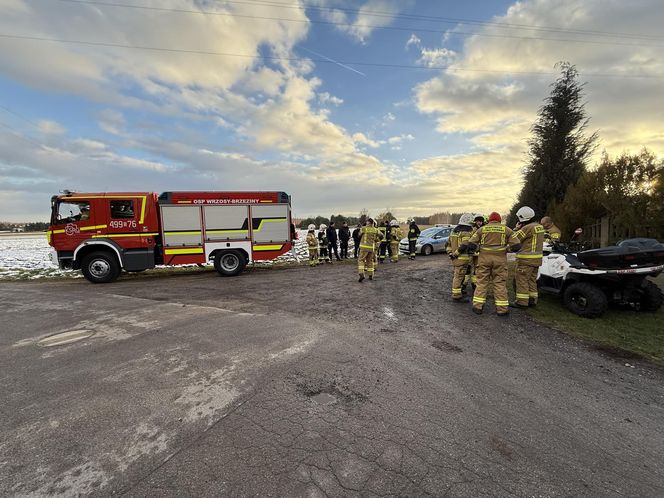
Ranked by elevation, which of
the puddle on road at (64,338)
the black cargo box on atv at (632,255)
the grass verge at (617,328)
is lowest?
the grass verge at (617,328)

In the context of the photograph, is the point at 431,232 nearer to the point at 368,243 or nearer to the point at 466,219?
the point at 368,243

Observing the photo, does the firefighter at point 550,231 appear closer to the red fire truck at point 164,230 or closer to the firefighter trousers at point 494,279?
the firefighter trousers at point 494,279

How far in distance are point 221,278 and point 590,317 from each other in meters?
9.39

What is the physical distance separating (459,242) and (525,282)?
1.49 m

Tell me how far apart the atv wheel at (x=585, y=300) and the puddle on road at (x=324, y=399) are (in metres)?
5.03

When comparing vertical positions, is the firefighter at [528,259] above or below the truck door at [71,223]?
below

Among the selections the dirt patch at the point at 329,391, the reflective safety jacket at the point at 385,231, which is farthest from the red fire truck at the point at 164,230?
the dirt patch at the point at 329,391

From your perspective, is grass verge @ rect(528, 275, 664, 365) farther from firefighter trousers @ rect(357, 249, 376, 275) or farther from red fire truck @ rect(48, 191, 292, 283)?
red fire truck @ rect(48, 191, 292, 283)

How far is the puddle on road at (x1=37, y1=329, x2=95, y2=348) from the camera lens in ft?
14.0

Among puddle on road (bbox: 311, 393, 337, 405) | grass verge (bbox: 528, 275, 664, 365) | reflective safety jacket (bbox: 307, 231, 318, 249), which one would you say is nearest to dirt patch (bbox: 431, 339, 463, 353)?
puddle on road (bbox: 311, 393, 337, 405)

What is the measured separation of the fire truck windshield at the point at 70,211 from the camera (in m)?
9.01

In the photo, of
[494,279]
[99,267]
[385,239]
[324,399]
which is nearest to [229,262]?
[99,267]

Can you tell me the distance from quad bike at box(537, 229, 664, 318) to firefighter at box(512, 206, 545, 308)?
1.64 feet

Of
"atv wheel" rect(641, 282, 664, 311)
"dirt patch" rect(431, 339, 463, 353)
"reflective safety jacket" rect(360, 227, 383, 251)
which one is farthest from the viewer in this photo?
"reflective safety jacket" rect(360, 227, 383, 251)
